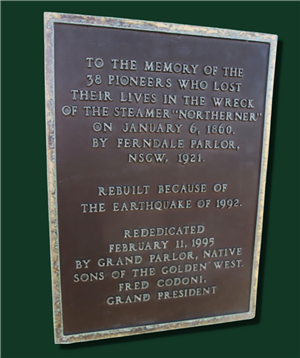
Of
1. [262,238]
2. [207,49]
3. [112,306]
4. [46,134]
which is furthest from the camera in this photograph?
[262,238]

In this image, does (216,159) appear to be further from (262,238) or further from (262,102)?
(262,238)

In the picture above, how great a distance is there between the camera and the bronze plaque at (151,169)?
2.23m

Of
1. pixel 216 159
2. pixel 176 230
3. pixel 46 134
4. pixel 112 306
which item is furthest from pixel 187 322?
pixel 46 134

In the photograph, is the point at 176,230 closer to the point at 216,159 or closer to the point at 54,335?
the point at 216,159

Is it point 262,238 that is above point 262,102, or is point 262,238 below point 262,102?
below

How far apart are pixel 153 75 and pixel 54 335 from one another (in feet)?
7.72

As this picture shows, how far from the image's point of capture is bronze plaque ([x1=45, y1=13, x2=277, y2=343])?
223 centimetres

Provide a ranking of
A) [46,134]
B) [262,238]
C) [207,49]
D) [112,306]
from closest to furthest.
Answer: [46,134] → [207,49] → [112,306] → [262,238]

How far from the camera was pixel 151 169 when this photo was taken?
2.41m

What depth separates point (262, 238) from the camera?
Answer: 2832 millimetres

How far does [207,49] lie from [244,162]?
1012 millimetres

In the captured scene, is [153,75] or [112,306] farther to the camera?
[112,306]

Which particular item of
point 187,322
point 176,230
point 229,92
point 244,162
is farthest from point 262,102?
point 187,322

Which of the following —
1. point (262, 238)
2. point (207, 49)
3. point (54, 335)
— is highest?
point (207, 49)
